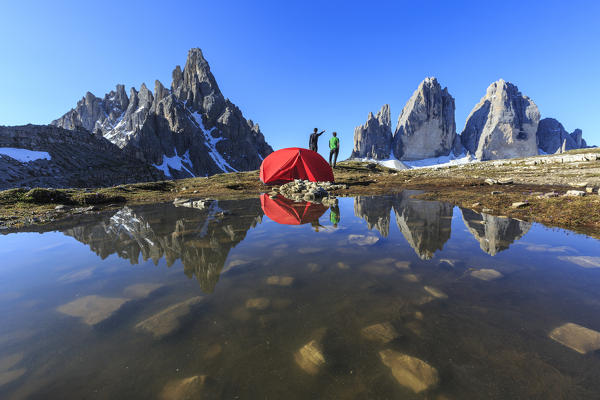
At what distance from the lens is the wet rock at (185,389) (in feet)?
5.91

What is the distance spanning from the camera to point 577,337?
2256 mm

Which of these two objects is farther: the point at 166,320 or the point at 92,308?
the point at 92,308

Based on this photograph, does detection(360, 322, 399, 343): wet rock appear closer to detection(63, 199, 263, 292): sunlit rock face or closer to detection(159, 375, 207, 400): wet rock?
detection(159, 375, 207, 400): wet rock

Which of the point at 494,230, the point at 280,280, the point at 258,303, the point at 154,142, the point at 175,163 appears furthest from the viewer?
the point at 175,163

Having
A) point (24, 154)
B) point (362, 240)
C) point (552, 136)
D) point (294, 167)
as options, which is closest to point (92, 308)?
point (362, 240)

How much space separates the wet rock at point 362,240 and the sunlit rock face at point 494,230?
217cm

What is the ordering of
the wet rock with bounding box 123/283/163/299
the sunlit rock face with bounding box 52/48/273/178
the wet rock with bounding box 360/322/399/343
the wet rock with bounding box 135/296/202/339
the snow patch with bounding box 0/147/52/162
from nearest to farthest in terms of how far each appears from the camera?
1. the wet rock with bounding box 360/322/399/343
2. the wet rock with bounding box 135/296/202/339
3. the wet rock with bounding box 123/283/163/299
4. the snow patch with bounding box 0/147/52/162
5. the sunlit rock face with bounding box 52/48/273/178

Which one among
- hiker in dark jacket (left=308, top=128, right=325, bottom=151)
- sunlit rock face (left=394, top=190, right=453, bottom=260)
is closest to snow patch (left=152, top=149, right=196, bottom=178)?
hiker in dark jacket (left=308, top=128, right=325, bottom=151)

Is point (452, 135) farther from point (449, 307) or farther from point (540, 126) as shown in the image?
point (449, 307)

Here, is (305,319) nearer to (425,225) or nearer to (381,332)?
(381,332)

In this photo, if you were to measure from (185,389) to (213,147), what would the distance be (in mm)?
192930

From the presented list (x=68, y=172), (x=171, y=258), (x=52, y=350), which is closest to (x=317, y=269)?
(x=171, y=258)

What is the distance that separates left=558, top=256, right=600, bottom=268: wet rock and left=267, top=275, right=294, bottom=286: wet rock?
5.00 m

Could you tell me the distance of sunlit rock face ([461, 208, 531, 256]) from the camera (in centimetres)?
492
